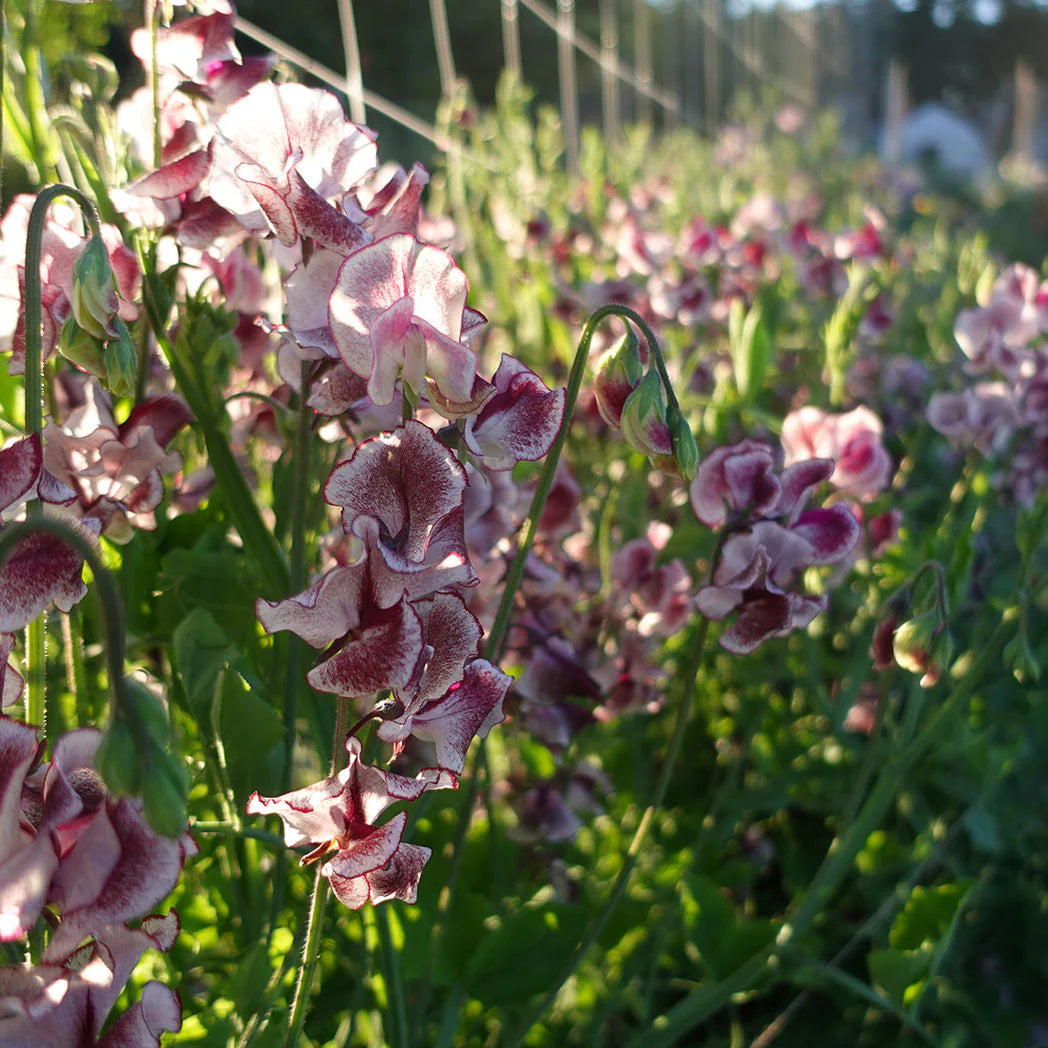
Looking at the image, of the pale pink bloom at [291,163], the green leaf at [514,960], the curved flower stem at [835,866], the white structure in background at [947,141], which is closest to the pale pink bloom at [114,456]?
the pale pink bloom at [291,163]

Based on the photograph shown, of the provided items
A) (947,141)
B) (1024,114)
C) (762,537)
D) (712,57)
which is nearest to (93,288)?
(762,537)

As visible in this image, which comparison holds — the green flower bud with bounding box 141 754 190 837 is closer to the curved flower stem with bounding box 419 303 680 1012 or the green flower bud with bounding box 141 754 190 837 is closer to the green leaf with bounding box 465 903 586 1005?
the curved flower stem with bounding box 419 303 680 1012

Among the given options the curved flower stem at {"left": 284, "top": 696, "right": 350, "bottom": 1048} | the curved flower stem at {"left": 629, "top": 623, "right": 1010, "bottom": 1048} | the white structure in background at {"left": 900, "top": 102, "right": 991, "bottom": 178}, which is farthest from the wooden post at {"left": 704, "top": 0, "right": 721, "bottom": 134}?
the white structure in background at {"left": 900, "top": 102, "right": 991, "bottom": 178}

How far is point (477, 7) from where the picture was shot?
13430mm

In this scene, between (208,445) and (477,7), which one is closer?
(208,445)

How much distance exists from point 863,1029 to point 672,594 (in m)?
0.75

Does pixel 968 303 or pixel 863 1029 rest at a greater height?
pixel 968 303

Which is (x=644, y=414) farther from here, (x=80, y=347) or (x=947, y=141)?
(x=947, y=141)

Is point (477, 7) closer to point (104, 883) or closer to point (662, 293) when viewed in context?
point (662, 293)

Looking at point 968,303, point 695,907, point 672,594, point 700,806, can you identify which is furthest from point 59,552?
point 968,303

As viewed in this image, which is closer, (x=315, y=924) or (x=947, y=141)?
(x=315, y=924)

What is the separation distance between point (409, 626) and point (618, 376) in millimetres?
198

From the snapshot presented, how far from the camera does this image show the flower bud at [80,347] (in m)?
0.49

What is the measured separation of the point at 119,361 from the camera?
0.48m
